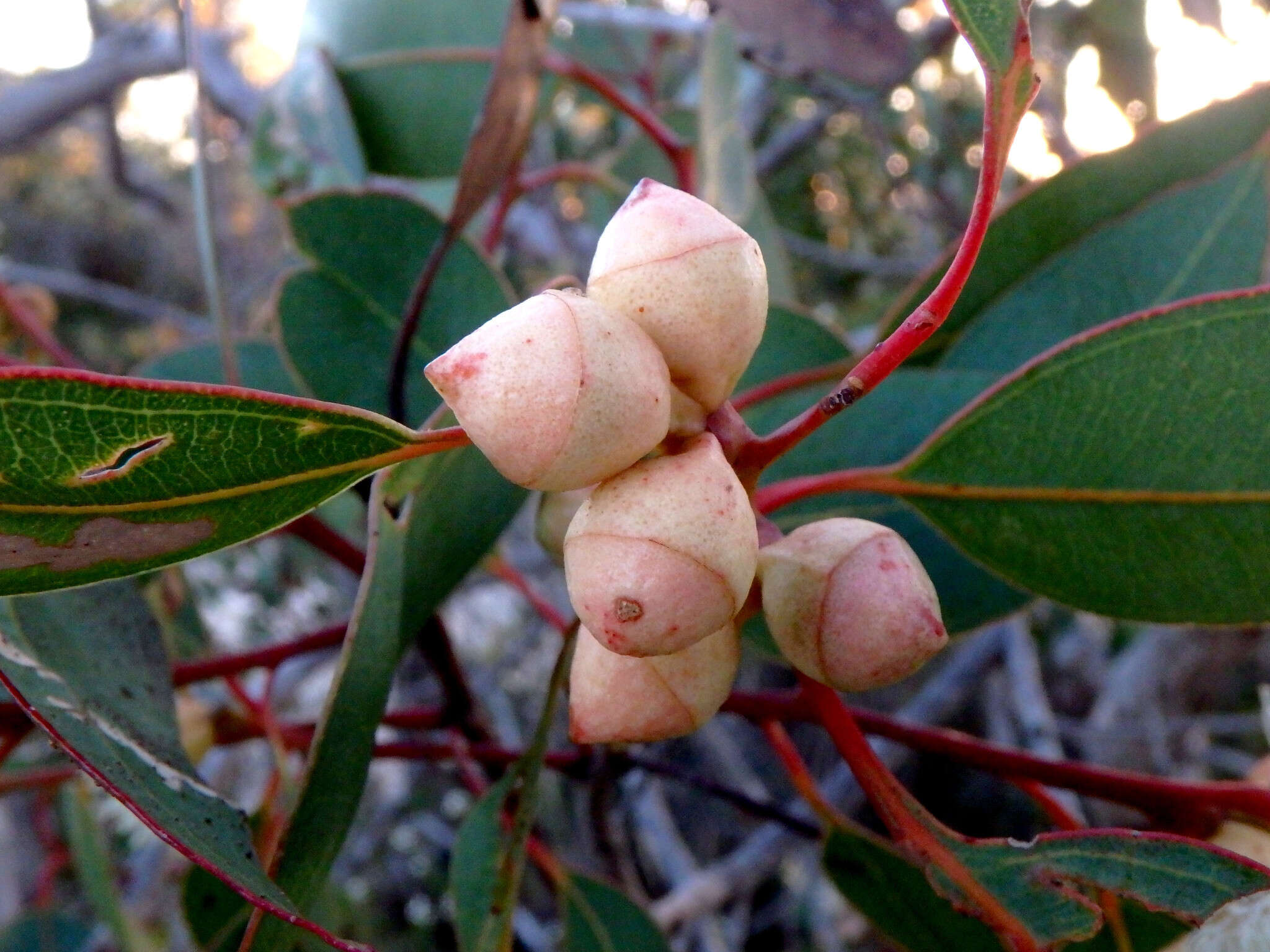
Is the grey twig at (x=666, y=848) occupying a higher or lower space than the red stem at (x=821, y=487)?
lower

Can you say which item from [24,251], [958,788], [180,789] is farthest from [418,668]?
[24,251]

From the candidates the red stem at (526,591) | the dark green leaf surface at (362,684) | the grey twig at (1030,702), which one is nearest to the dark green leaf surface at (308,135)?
the red stem at (526,591)

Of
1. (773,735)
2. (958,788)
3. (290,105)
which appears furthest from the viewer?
(958,788)

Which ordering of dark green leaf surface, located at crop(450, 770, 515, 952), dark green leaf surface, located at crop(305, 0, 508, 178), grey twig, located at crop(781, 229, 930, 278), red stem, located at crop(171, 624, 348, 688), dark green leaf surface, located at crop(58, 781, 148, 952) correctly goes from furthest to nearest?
grey twig, located at crop(781, 229, 930, 278) < dark green leaf surface, located at crop(305, 0, 508, 178) < dark green leaf surface, located at crop(58, 781, 148, 952) < red stem, located at crop(171, 624, 348, 688) < dark green leaf surface, located at crop(450, 770, 515, 952)

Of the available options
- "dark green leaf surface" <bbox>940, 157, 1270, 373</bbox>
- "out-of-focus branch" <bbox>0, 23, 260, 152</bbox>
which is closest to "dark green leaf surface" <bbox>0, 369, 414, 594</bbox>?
"dark green leaf surface" <bbox>940, 157, 1270, 373</bbox>

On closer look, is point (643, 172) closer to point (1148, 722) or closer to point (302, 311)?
point (302, 311)

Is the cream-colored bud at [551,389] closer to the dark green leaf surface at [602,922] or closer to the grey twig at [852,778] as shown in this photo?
the dark green leaf surface at [602,922]

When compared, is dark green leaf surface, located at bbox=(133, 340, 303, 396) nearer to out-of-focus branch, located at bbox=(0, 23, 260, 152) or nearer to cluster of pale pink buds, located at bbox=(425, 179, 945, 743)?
cluster of pale pink buds, located at bbox=(425, 179, 945, 743)
